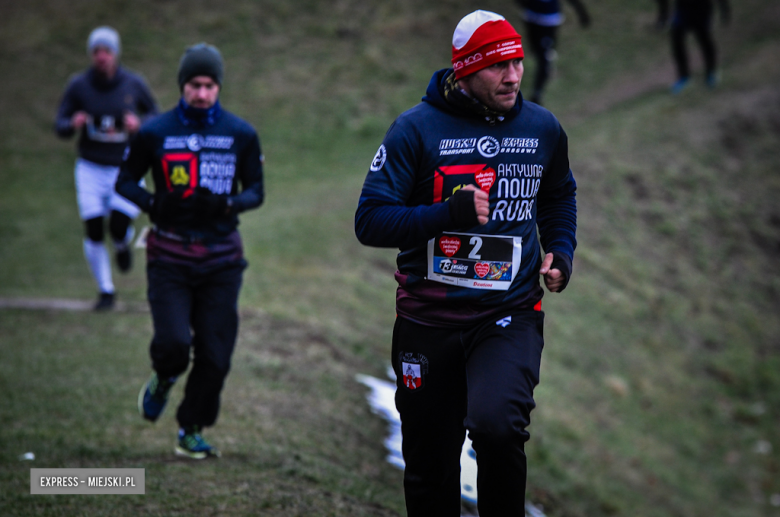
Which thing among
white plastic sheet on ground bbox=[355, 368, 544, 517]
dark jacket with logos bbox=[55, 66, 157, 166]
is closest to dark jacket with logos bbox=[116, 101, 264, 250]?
white plastic sheet on ground bbox=[355, 368, 544, 517]

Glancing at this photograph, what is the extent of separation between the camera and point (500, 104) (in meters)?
3.36

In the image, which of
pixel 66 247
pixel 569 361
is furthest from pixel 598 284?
pixel 66 247

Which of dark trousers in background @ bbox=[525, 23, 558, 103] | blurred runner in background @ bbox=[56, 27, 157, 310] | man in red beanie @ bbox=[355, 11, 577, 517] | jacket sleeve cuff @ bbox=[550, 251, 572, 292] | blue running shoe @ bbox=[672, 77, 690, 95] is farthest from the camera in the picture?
blue running shoe @ bbox=[672, 77, 690, 95]

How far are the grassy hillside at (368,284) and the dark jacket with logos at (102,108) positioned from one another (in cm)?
175

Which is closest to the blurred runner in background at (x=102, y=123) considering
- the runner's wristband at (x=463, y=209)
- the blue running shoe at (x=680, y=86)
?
the runner's wristband at (x=463, y=209)

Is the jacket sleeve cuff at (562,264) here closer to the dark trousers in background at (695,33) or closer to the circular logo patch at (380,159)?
the circular logo patch at (380,159)

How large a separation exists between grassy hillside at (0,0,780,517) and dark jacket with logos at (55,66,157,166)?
1750mm

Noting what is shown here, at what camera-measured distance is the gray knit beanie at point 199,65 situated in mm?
4844

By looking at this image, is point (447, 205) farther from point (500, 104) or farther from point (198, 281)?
point (198, 281)

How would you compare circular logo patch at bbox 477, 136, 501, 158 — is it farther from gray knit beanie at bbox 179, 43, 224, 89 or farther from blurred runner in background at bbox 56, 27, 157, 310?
blurred runner in background at bbox 56, 27, 157, 310

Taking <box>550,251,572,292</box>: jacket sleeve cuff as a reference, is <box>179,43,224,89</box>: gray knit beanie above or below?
above

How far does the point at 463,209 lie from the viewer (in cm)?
310

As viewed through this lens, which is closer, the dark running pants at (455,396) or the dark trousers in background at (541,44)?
the dark running pants at (455,396)

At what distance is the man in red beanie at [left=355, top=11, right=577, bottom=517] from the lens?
3326 millimetres
